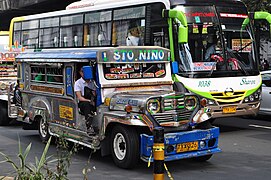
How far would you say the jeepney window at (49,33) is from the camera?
58.2 feet

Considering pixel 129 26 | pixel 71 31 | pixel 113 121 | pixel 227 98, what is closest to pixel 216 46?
pixel 227 98

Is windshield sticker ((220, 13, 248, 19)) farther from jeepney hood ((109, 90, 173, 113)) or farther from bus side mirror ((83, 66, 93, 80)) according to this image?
bus side mirror ((83, 66, 93, 80))

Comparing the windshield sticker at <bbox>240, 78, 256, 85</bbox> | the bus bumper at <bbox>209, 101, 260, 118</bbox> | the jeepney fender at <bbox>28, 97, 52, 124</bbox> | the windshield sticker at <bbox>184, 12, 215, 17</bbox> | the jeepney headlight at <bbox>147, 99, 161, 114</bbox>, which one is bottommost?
the bus bumper at <bbox>209, 101, 260, 118</bbox>

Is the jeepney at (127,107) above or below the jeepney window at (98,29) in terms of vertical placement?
below

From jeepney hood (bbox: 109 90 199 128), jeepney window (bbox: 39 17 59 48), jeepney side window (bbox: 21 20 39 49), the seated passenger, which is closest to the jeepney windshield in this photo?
the seated passenger

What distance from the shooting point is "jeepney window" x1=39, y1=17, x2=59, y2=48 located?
17734 millimetres

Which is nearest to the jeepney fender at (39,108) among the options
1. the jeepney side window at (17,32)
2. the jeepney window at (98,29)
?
the jeepney window at (98,29)

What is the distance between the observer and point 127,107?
7691 millimetres

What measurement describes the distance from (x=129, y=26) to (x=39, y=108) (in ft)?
14.9

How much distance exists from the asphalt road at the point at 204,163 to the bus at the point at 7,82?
786mm

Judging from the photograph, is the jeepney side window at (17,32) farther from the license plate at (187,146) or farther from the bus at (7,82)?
the license plate at (187,146)

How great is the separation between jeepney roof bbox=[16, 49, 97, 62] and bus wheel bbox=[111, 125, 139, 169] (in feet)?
4.54

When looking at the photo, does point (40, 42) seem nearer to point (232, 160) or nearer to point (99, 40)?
point (99, 40)

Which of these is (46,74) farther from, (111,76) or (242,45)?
(242,45)
